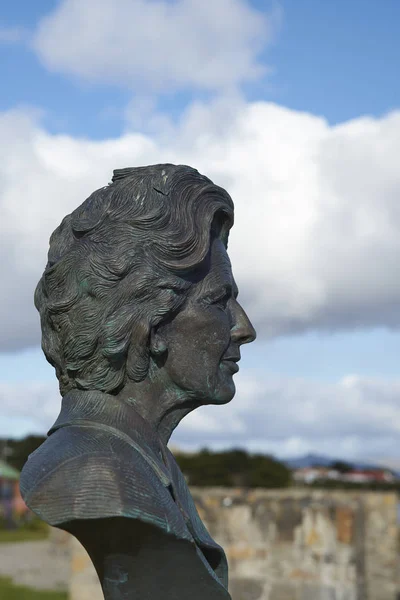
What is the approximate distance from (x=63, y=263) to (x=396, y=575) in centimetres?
1600

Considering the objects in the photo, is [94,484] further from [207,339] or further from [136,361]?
[207,339]

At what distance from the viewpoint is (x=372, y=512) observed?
18344 mm

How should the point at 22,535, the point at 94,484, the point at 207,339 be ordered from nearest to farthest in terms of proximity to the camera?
1. the point at 94,484
2. the point at 207,339
3. the point at 22,535

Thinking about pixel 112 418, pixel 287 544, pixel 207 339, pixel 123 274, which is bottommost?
pixel 112 418

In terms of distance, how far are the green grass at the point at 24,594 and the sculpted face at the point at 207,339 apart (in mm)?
10806

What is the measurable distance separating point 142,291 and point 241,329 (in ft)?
1.45

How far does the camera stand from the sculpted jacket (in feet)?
9.25

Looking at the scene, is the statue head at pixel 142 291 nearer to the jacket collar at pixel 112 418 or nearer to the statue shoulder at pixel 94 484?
the jacket collar at pixel 112 418

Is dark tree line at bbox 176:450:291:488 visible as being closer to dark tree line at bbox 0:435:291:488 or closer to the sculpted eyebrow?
dark tree line at bbox 0:435:291:488

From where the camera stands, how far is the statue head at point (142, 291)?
311 centimetres

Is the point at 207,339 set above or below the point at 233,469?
below

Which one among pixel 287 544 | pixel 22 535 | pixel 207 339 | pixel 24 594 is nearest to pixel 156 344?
pixel 207 339

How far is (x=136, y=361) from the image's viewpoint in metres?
3.12

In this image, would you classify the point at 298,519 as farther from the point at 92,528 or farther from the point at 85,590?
the point at 92,528
